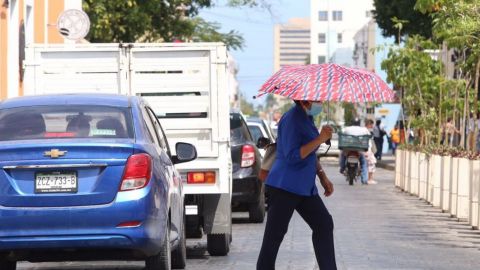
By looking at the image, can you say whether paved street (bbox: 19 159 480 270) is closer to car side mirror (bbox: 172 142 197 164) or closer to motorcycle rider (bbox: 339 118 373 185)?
car side mirror (bbox: 172 142 197 164)

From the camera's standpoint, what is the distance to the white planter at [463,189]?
19.1 m

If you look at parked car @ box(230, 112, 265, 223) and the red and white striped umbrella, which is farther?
parked car @ box(230, 112, 265, 223)

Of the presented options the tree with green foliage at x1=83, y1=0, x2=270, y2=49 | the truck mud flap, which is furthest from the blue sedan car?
the tree with green foliage at x1=83, y1=0, x2=270, y2=49

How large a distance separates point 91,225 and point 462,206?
1080 cm

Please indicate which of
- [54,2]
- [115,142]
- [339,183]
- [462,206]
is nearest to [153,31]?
[54,2]

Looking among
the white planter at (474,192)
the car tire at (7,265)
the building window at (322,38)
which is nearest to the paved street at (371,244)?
the white planter at (474,192)

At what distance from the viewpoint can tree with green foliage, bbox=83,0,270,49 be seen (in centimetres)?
3709

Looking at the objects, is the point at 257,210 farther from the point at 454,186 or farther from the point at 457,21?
the point at 457,21

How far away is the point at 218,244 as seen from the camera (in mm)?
14195

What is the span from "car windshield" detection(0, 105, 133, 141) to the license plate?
50cm

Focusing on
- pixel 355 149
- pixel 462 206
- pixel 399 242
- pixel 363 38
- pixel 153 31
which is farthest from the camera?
pixel 363 38

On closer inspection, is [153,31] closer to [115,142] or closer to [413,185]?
[413,185]

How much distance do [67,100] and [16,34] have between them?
55.2ft

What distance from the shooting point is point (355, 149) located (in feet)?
107
